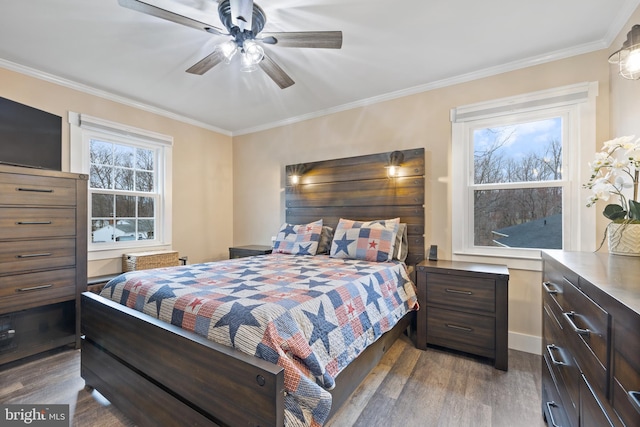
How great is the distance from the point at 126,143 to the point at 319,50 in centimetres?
259

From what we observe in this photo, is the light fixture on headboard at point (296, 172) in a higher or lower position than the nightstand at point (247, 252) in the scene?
higher

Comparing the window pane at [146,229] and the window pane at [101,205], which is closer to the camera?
the window pane at [101,205]

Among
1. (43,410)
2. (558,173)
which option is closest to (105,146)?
(43,410)

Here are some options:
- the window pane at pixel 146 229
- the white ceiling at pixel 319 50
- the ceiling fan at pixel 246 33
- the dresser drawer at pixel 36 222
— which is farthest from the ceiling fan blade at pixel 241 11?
the window pane at pixel 146 229

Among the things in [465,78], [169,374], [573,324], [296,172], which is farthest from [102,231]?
[465,78]

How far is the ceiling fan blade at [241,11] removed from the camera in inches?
60.1

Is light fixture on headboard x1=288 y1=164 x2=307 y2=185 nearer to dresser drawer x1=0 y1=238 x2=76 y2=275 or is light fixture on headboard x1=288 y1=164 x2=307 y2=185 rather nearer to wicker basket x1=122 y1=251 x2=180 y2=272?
wicker basket x1=122 y1=251 x2=180 y2=272

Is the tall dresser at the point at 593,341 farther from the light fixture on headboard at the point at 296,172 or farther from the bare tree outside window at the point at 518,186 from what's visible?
the light fixture on headboard at the point at 296,172

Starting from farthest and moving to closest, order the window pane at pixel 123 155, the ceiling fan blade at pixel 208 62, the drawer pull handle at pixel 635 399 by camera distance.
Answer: the window pane at pixel 123 155, the ceiling fan blade at pixel 208 62, the drawer pull handle at pixel 635 399

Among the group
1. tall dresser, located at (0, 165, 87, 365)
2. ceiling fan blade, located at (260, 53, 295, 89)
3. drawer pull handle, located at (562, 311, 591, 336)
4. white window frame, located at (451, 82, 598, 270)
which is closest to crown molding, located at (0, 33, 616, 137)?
white window frame, located at (451, 82, 598, 270)

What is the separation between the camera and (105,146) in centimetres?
326

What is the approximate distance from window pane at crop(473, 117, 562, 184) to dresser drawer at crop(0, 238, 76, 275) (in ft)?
12.6

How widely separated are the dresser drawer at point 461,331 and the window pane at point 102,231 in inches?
137

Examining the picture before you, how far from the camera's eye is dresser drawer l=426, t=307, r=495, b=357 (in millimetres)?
2262
